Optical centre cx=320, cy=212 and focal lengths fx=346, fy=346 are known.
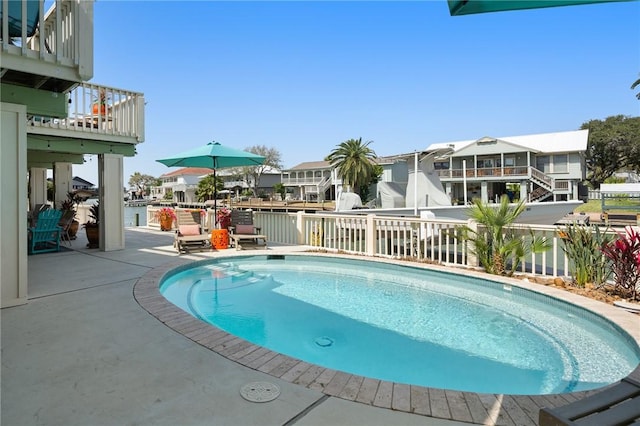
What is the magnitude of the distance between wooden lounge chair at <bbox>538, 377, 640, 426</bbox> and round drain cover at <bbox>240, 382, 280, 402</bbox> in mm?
1670

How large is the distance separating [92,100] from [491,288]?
10.2 meters

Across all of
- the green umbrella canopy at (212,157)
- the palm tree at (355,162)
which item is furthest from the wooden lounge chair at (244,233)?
the palm tree at (355,162)

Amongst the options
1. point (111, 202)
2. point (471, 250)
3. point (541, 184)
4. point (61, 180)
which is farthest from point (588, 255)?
point (541, 184)

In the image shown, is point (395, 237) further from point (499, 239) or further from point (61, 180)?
point (61, 180)

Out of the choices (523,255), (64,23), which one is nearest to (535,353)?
(523,255)

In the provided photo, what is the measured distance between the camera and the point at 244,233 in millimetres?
9750

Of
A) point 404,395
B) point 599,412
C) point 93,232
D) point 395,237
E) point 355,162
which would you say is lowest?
point 404,395

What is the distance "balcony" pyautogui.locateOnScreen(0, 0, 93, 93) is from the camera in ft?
13.5

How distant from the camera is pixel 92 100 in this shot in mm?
8891

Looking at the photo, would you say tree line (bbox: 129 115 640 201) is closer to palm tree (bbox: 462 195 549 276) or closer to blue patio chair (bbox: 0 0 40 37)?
blue patio chair (bbox: 0 0 40 37)

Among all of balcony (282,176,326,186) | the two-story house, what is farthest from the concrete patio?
balcony (282,176,326,186)

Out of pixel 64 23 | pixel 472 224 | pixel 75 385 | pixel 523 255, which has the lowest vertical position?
pixel 75 385

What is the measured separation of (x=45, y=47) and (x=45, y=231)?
5713mm

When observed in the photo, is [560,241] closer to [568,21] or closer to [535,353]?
[535,353]
